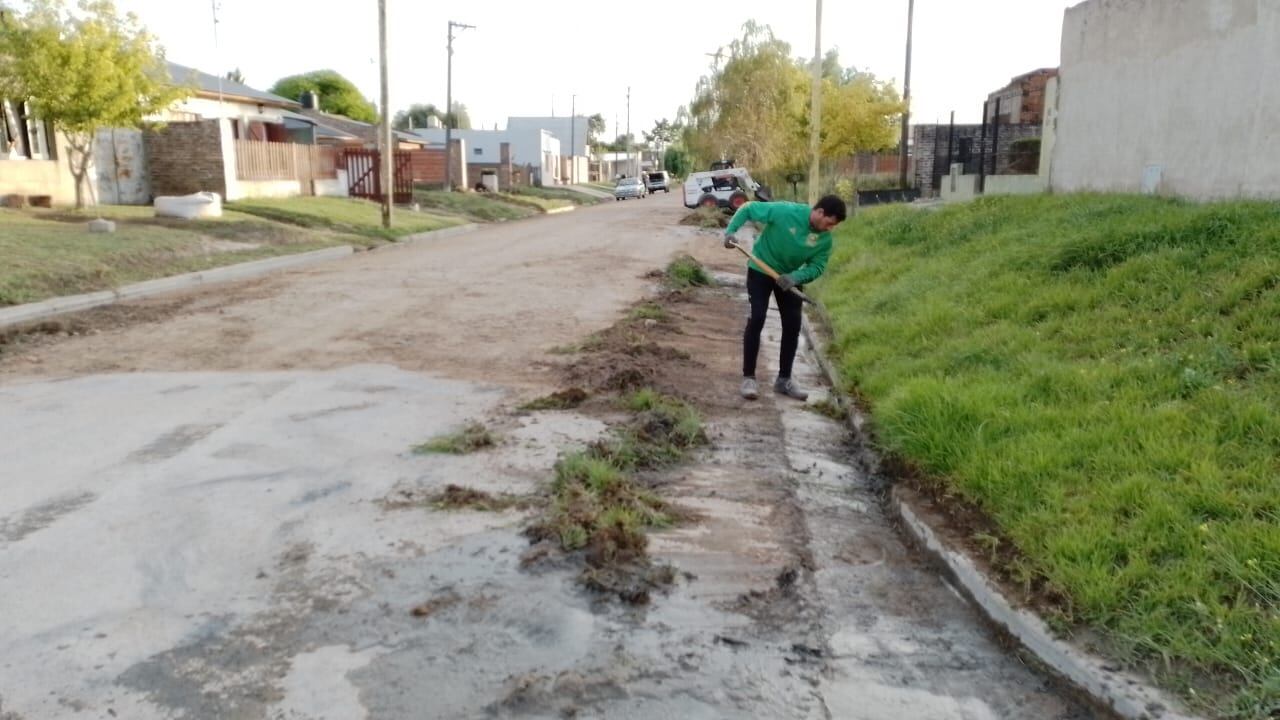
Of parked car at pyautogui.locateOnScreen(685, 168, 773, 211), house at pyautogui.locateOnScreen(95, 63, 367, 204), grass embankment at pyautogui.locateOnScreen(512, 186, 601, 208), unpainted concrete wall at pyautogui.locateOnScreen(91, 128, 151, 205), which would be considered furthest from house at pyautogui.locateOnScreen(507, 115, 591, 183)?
unpainted concrete wall at pyautogui.locateOnScreen(91, 128, 151, 205)

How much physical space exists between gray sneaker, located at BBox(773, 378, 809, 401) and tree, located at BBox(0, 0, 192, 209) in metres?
14.5

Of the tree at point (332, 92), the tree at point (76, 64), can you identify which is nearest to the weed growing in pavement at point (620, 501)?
the tree at point (76, 64)

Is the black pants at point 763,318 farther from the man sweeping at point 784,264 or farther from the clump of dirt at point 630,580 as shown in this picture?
the clump of dirt at point 630,580

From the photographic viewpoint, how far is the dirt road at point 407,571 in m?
3.15

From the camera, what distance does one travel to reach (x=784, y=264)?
747 centimetres

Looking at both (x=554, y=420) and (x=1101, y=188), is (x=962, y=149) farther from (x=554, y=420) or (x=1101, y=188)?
(x=554, y=420)

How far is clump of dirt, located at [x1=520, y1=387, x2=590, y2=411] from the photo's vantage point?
21.6ft

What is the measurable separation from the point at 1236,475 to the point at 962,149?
2175 cm

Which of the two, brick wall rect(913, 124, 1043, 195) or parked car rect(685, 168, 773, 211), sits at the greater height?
brick wall rect(913, 124, 1043, 195)

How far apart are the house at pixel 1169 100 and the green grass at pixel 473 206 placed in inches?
826

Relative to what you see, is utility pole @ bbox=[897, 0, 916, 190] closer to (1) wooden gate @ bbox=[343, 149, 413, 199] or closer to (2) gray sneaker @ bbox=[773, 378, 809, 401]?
(1) wooden gate @ bbox=[343, 149, 413, 199]

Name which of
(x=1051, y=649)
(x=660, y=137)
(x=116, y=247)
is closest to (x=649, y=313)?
(x=1051, y=649)

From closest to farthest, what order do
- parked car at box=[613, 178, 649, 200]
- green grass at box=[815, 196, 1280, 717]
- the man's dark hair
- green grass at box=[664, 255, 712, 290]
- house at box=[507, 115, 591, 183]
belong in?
green grass at box=[815, 196, 1280, 717] → the man's dark hair → green grass at box=[664, 255, 712, 290] → parked car at box=[613, 178, 649, 200] → house at box=[507, 115, 591, 183]

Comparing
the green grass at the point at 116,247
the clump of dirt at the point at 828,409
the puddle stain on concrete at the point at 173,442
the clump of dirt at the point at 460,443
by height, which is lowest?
the clump of dirt at the point at 828,409
